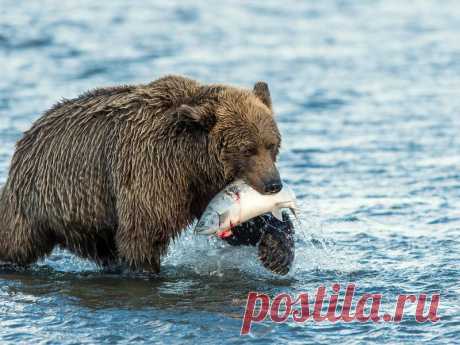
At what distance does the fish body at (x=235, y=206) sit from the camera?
27.0 ft

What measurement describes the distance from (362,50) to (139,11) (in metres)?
5.12

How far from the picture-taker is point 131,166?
845 centimetres

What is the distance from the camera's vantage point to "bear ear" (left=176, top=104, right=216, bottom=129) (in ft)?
27.0

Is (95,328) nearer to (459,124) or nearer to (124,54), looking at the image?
(459,124)

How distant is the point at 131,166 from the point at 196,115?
26.0 inches

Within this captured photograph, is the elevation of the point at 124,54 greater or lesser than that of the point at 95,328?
greater

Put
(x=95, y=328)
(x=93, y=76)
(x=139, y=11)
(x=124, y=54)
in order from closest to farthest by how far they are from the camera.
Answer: (x=95, y=328)
(x=93, y=76)
(x=124, y=54)
(x=139, y=11)

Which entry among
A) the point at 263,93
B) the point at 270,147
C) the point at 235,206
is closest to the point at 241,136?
the point at 270,147

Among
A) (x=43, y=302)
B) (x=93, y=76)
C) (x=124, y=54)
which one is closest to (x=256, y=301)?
(x=43, y=302)

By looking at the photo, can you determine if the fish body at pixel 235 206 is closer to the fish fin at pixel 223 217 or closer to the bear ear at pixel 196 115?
the fish fin at pixel 223 217

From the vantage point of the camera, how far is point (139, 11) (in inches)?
867

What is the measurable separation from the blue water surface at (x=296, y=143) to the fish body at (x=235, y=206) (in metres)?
0.57

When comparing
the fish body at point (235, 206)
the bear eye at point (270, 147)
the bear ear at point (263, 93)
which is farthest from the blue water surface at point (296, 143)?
the bear ear at point (263, 93)

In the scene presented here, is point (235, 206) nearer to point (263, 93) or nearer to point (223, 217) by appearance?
point (223, 217)
